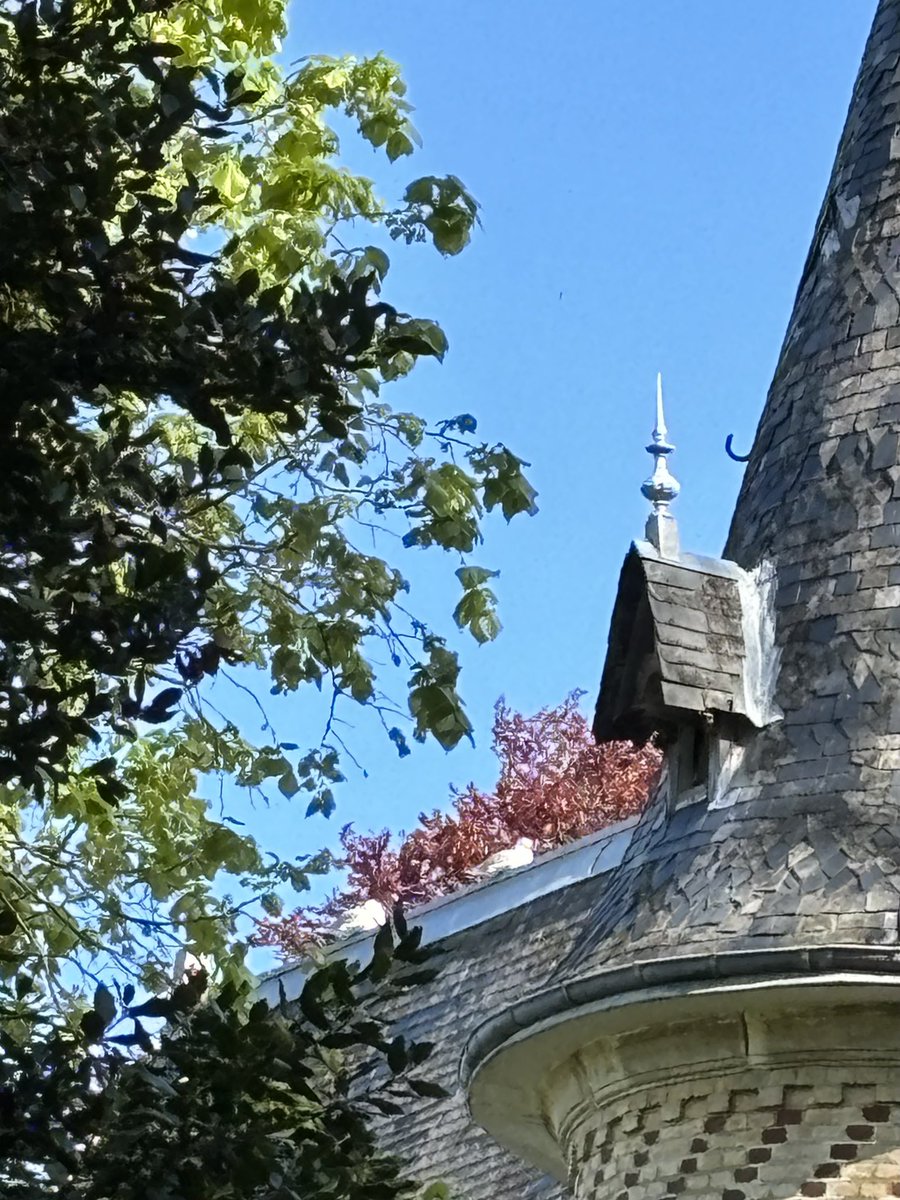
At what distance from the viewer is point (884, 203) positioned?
34.1 feet

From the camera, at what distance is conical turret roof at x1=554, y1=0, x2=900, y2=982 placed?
856 centimetres

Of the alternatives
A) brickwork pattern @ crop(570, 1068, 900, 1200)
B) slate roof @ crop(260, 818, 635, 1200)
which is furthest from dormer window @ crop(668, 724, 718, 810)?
slate roof @ crop(260, 818, 635, 1200)

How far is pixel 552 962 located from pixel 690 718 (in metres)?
4.04

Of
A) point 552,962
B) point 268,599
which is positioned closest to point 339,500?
point 268,599

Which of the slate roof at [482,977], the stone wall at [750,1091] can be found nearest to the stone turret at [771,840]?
the stone wall at [750,1091]

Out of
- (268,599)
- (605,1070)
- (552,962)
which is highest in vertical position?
(552,962)

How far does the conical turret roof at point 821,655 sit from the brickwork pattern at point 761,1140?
1.91 feet

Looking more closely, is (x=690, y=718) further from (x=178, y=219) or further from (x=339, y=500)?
(x=178, y=219)

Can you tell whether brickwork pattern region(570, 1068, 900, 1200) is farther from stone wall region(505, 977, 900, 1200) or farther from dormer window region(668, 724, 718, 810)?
dormer window region(668, 724, 718, 810)

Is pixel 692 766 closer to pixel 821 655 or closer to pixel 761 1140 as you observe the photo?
pixel 821 655

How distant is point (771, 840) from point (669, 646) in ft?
3.71

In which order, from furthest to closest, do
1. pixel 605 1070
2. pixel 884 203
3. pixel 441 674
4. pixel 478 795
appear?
1. pixel 478 795
2. pixel 884 203
3. pixel 605 1070
4. pixel 441 674

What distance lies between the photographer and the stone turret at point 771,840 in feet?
27.2

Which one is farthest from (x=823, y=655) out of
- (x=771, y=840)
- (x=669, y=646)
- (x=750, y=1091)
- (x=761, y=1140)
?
(x=761, y=1140)
